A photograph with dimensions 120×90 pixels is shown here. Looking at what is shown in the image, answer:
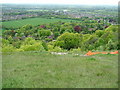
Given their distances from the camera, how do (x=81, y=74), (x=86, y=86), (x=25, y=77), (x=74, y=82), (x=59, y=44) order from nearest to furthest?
1. (x=86, y=86)
2. (x=74, y=82)
3. (x=25, y=77)
4. (x=81, y=74)
5. (x=59, y=44)

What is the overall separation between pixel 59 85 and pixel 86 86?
4.25ft

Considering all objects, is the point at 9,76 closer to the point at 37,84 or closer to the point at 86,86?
the point at 37,84

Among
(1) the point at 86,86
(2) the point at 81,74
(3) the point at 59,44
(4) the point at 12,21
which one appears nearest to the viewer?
(1) the point at 86,86

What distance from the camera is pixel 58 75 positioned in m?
9.85

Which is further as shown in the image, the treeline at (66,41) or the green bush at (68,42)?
the green bush at (68,42)

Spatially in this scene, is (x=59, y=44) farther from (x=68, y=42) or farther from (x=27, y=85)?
(x=27, y=85)

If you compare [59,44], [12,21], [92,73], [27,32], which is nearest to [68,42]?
[59,44]

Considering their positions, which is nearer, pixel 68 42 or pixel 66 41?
pixel 68 42

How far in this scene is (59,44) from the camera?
7281 centimetres

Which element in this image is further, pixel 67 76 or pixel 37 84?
pixel 67 76

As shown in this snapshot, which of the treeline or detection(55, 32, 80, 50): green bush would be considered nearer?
the treeline

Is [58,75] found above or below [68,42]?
above

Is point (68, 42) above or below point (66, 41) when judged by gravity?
below

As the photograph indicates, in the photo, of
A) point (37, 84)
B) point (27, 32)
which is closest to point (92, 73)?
point (37, 84)
